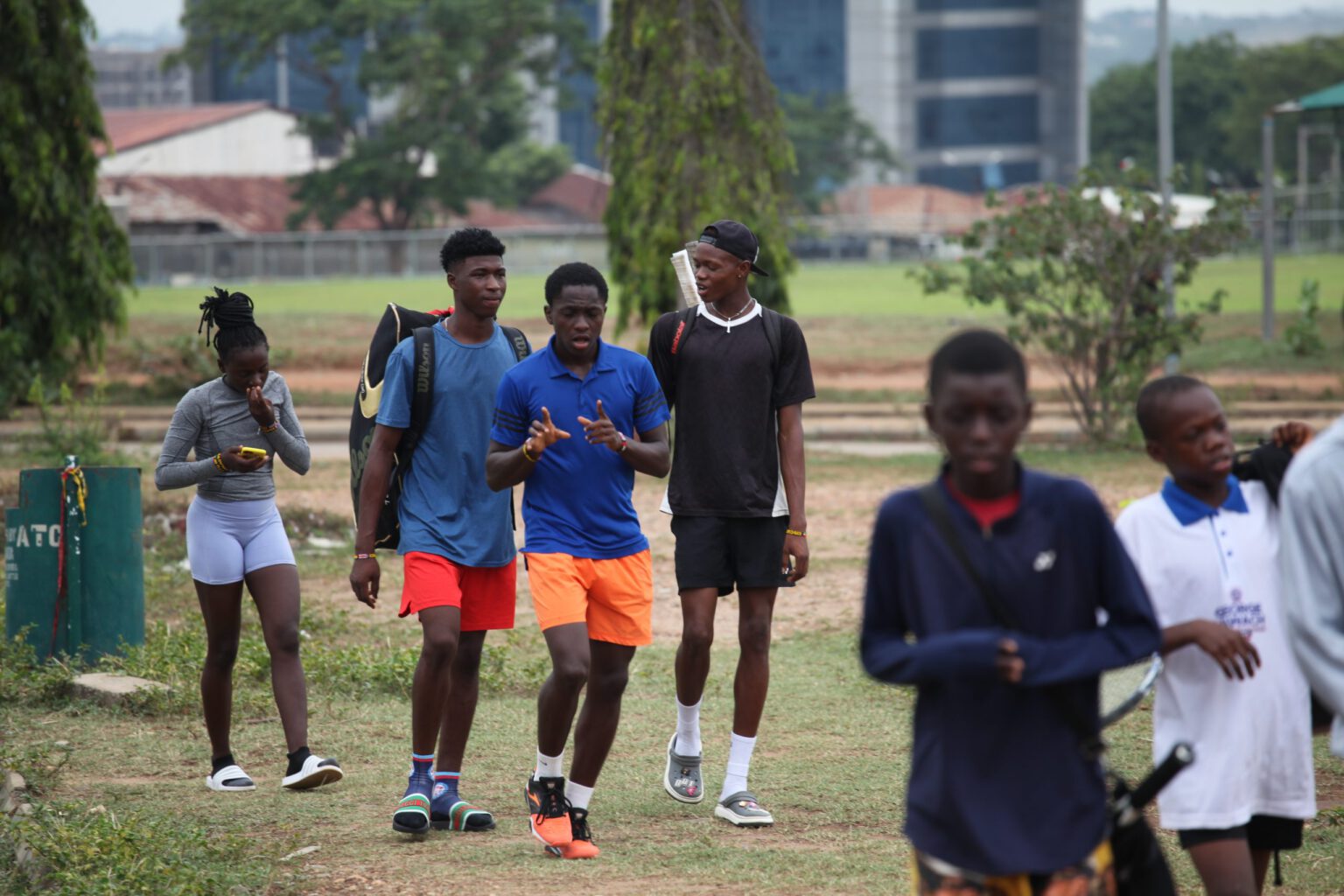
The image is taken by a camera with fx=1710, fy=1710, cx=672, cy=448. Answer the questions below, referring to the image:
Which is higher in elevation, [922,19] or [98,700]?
[922,19]

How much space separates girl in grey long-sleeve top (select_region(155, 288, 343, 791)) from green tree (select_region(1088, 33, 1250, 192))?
89.9 m

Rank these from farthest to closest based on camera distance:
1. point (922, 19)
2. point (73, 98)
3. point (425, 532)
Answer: point (922, 19), point (73, 98), point (425, 532)

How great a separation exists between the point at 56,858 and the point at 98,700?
2836mm

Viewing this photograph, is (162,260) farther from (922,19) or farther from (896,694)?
(922,19)

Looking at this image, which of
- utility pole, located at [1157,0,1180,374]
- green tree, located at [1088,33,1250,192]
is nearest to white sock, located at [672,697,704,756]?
utility pole, located at [1157,0,1180,374]

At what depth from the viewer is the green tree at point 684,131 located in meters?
17.5

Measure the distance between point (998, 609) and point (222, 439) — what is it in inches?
160

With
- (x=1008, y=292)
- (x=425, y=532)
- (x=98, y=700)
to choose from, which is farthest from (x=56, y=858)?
(x=1008, y=292)

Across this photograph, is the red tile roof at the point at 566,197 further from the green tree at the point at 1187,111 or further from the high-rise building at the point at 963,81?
the high-rise building at the point at 963,81

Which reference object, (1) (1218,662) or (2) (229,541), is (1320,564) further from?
(2) (229,541)

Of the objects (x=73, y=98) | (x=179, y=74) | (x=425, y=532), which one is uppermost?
(x=179, y=74)

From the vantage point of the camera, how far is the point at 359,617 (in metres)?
10.2

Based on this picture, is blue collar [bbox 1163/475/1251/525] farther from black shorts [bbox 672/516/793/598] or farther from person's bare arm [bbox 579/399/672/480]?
black shorts [bbox 672/516/793/598]

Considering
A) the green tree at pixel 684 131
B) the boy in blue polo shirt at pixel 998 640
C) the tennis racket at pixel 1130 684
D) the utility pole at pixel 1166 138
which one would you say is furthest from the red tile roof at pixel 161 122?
the boy in blue polo shirt at pixel 998 640
